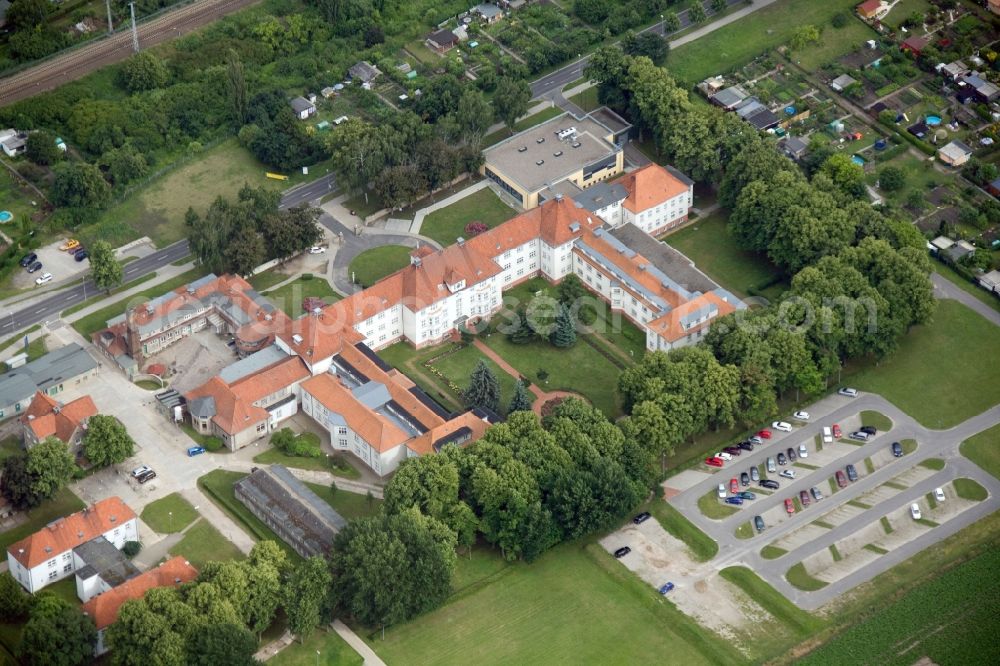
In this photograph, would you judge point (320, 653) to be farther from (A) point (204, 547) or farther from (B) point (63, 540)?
(B) point (63, 540)

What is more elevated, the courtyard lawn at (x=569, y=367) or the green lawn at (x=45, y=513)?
the courtyard lawn at (x=569, y=367)

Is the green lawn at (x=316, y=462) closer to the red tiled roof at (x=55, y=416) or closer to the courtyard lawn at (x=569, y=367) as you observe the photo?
the red tiled roof at (x=55, y=416)

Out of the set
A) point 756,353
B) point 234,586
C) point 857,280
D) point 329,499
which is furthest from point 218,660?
point 857,280

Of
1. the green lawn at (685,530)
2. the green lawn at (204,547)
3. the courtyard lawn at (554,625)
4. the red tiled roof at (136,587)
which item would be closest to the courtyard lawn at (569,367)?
the green lawn at (685,530)

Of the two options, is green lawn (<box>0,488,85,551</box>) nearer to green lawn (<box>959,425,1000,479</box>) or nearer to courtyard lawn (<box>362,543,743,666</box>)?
courtyard lawn (<box>362,543,743,666</box>)

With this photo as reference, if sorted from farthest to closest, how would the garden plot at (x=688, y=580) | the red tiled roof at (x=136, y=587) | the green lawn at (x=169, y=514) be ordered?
1. the green lawn at (x=169, y=514)
2. the garden plot at (x=688, y=580)
3. the red tiled roof at (x=136, y=587)

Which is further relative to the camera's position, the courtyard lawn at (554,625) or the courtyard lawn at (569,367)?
the courtyard lawn at (569,367)

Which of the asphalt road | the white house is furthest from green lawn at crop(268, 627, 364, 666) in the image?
the asphalt road

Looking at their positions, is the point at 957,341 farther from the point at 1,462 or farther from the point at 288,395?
the point at 1,462
